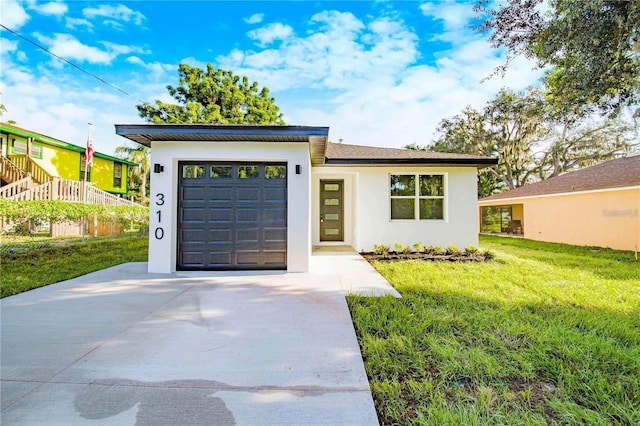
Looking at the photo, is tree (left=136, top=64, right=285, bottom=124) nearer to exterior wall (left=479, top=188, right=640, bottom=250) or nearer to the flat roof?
the flat roof

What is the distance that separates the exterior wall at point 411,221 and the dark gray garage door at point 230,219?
11.1ft

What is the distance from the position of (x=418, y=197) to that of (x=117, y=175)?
22.1 meters

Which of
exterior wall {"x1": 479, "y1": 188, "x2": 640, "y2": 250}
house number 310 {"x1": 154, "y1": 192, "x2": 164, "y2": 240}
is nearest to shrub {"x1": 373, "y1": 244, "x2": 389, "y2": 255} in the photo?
house number 310 {"x1": 154, "y1": 192, "x2": 164, "y2": 240}

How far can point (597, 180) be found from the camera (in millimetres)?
12109

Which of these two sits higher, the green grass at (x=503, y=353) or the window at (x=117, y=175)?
the window at (x=117, y=175)

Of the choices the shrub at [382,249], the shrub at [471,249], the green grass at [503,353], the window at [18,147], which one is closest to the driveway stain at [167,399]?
the green grass at [503,353]

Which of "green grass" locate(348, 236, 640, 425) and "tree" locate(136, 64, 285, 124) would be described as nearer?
"green grass" locate(348, 236, 640, 425)

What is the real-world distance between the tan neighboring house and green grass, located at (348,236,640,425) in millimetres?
7290

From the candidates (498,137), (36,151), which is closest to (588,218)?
(498,137)

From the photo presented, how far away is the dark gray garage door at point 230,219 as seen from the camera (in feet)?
20.8

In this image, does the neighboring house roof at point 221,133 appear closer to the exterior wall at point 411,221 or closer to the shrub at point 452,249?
the exterior wall at point 411,221

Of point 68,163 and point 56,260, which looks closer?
point 56,260

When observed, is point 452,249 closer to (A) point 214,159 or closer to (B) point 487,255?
(B) point 487,255

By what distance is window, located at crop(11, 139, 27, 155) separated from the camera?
49.6 feet
